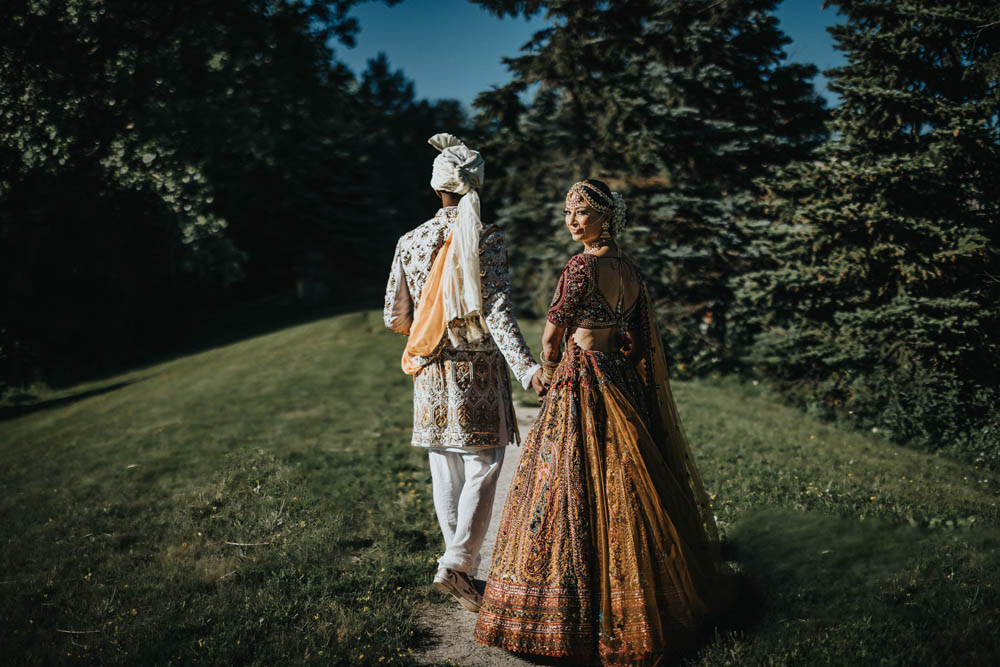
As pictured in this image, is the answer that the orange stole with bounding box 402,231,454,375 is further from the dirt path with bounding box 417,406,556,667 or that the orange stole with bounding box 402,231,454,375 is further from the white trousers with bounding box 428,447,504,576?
the dirt path with bounding box 417,406,556,667

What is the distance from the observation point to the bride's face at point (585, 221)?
10.7ft

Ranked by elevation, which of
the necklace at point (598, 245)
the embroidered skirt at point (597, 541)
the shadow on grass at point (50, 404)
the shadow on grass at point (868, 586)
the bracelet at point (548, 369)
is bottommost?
the shadow on grass at point (868, 586)

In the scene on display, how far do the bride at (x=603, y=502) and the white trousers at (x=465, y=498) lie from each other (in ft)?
1.31

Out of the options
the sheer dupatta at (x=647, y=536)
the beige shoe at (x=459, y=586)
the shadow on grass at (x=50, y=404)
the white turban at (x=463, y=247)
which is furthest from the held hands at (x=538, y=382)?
the shadow on grass at (x=50, y=404)

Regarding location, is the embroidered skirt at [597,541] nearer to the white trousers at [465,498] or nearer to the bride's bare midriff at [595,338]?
the bride's bare midriff at [595,338]

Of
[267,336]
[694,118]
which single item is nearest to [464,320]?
[694,118]

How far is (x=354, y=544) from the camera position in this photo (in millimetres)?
4770

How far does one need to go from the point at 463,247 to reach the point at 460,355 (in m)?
0.63

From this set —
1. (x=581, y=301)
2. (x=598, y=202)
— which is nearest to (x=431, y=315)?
(x=581, y=301)

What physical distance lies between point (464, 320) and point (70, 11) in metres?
6.78

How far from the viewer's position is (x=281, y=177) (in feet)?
98.3

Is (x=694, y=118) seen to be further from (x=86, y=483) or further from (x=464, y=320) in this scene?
(x=86, y=483)

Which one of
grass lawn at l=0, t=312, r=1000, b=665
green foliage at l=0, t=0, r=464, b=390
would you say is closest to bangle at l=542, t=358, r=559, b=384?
grass lawn at l=0, t=312, r=1000, b=665

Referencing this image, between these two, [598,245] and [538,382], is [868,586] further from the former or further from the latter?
[598,245]
